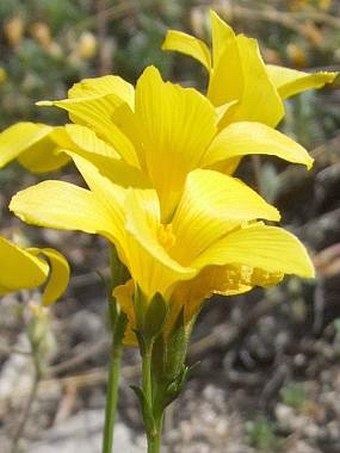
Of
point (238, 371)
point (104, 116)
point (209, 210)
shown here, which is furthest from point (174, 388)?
point (238, 371)

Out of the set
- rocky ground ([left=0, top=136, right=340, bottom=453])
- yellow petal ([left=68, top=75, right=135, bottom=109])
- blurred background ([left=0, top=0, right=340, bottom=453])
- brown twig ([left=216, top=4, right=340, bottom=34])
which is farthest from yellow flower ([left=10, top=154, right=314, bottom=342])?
brown twig ([left=216, top=4, right=340, bottom=34])

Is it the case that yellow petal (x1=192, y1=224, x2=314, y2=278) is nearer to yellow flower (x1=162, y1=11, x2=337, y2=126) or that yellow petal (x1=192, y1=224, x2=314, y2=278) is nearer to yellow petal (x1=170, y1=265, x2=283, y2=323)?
yellow petal (x1=170, y1=265, x2=283, y2=323)

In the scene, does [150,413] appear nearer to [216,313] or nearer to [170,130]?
[170,130]

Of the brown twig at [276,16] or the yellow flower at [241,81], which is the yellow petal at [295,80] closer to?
the yellow flower at [241,81]

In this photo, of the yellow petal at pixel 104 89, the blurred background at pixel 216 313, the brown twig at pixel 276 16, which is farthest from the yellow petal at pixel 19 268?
the brown twig at pixel 276 16

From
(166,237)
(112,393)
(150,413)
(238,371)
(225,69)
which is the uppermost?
(225,69)
